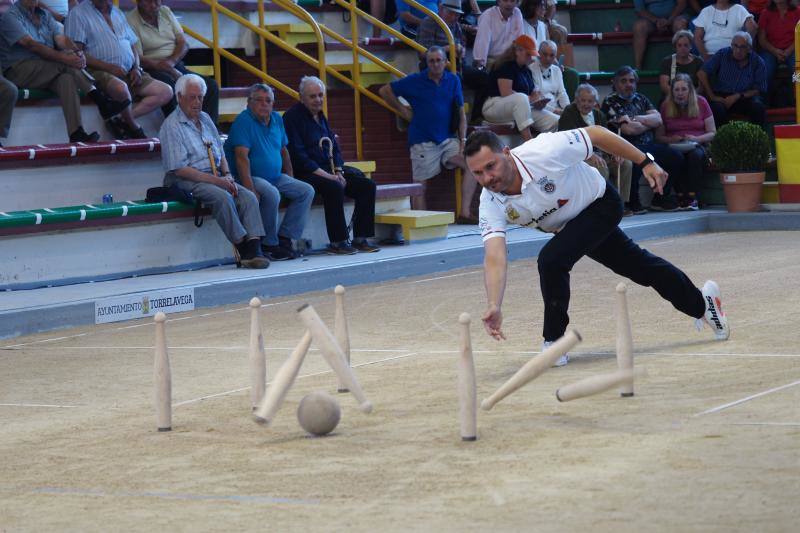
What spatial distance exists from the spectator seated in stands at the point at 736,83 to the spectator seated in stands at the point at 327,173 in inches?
257

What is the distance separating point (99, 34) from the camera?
14.1 meters

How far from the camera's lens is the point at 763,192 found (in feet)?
60.8

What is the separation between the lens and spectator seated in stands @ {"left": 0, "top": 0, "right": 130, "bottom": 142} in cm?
1365

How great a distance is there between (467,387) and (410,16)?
40.4 ft

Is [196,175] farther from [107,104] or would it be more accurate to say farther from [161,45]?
[161,45]

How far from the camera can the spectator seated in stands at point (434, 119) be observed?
658 inches

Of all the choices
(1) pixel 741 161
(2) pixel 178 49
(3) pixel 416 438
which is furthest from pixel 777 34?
(3) pixel 416 438

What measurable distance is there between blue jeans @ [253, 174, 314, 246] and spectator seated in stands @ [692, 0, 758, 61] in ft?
26.4

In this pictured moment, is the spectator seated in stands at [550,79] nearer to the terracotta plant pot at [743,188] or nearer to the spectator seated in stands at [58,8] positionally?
the terracotta plant pot at [743,188]

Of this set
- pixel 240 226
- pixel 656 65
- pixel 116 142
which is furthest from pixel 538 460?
pixel 656 65

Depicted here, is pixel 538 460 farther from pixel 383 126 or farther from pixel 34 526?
pixel 383 126

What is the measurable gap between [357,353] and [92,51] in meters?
5.91

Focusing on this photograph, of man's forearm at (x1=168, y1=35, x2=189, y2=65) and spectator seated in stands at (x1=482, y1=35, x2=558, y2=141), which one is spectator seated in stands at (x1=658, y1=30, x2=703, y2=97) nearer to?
spectator seated in stands at (x1=482, y1=35, x2=558, y2=141)

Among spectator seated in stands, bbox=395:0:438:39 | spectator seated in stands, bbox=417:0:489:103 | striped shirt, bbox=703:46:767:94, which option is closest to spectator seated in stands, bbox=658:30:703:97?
striped shirt, bbox=703:46:767:94
